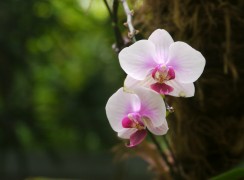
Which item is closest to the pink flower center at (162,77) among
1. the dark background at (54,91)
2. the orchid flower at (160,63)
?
the orchid flower at (160,63)

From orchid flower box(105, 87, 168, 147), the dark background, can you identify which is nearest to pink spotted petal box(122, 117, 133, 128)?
orchid flower box(105, 87, 168, 147)

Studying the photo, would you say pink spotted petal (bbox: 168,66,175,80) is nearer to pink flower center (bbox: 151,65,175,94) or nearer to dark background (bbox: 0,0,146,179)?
pink flower center (bbox: 151,65,175,94)

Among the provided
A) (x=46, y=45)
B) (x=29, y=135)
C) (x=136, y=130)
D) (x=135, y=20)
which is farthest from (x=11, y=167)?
(x=136, y=130)

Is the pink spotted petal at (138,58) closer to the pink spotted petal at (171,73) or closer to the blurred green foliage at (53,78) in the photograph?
the pink spotted petal at (171,73)

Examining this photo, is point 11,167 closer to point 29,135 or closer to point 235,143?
point 29,135

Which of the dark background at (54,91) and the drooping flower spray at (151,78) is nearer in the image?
the drooping flower spray at (151,78)

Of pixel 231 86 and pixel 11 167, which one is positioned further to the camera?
pixel 11 167

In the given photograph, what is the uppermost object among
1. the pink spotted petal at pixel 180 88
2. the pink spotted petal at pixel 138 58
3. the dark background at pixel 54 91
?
the pink spotted petal at pixel 138 58
